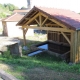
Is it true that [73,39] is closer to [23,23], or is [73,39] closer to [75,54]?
[75,54]

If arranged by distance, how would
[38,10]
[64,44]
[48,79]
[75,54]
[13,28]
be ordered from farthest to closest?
[13,28] → [64,44] → [38,10] → [75,54] → [48,79]

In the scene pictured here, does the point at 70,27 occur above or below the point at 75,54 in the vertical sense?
above

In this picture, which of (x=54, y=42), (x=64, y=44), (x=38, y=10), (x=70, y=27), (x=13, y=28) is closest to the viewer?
(x=70, y=27)

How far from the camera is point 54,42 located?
1461 cm

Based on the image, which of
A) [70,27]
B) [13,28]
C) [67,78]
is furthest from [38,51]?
[13,28]

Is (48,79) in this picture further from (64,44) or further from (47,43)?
→ (47,43)

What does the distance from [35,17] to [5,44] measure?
4039 millimetres

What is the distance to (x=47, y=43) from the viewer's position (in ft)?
50.8

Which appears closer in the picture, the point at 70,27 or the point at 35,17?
the point at 70,27

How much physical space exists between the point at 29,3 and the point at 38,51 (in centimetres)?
2721

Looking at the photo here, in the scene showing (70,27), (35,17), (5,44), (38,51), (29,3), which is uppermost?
(29,3)

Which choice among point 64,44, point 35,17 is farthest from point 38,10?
point 64,44

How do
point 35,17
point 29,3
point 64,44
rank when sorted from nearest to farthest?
point 35,17 < point 64,44 < point 29,3

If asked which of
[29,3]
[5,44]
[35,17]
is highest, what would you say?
[29,3]
